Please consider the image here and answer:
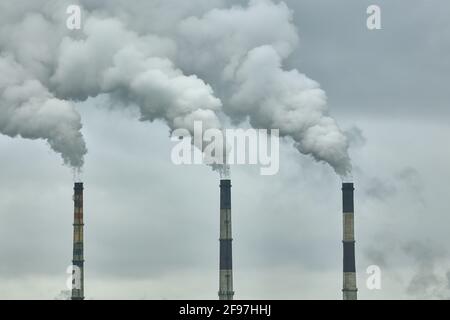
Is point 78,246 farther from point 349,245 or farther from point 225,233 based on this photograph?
point 349,245

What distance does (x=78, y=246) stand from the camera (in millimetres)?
72938

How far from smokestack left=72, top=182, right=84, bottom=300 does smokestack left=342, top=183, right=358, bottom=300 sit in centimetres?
1397

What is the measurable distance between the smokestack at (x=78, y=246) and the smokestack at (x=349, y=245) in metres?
14.0

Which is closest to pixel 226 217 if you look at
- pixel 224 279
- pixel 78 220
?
pixel 224 279

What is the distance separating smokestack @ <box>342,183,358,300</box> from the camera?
69.4m

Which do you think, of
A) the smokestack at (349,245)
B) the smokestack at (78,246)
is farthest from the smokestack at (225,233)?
the smokestack at (78,246)

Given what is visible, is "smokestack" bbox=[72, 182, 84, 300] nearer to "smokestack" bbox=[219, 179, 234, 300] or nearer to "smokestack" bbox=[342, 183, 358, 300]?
"smokestack" bbox=[219, 179, 234, 300]

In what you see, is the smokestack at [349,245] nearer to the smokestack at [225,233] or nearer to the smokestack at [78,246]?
the smokestack at [225,233]

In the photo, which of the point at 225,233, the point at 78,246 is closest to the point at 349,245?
the point at 225,233

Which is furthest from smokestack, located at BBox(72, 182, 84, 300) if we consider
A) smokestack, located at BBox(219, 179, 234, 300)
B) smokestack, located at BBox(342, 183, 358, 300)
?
smokestack, located at BBox(342, 183, 358, 300)

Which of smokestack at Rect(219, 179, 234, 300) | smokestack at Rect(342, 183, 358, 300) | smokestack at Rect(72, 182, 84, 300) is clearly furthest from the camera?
smokestack at Rect(72, 182, 84, 300)
